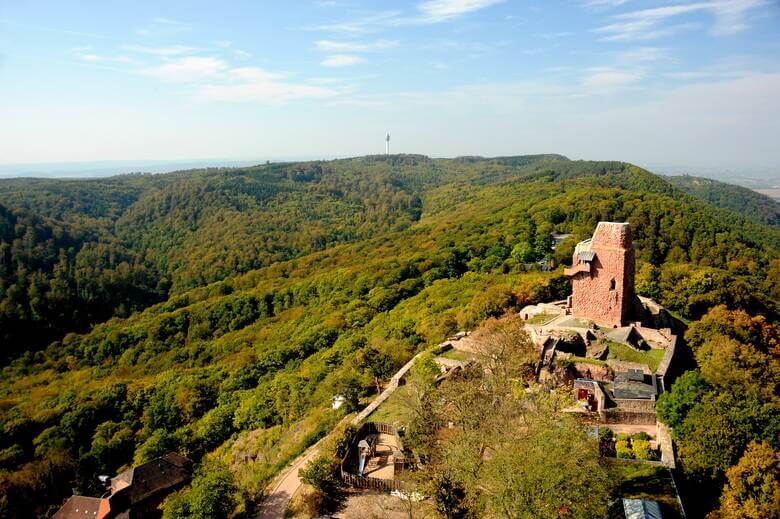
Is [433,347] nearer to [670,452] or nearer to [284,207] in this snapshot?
[670,452]

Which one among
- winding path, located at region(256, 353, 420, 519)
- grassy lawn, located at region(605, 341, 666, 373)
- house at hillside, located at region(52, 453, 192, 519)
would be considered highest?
grassy lawn, located at region(605, 341, 666, 373)

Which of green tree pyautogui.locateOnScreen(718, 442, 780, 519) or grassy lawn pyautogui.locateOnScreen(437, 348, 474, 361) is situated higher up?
green tree pyautogui.locateOnScreen(718, 442, 780, 519)

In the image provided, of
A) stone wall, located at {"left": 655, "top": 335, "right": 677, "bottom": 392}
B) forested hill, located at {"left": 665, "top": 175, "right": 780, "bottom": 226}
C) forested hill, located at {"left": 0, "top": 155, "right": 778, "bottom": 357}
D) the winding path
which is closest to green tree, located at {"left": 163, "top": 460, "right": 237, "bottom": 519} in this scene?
the winding path

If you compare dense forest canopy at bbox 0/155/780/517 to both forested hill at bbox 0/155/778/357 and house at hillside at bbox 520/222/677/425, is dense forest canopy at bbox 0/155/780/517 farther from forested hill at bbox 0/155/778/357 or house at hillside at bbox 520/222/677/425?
house at hillside at bbox 520/222/677/425

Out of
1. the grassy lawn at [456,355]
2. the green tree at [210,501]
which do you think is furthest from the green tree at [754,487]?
the green tree at [210,501]

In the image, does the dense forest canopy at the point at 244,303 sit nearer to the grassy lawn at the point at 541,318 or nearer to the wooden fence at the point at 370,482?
the grassy lawn at the point at 541,318

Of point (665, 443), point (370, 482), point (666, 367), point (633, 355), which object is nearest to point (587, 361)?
point (633, 355)
